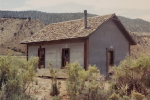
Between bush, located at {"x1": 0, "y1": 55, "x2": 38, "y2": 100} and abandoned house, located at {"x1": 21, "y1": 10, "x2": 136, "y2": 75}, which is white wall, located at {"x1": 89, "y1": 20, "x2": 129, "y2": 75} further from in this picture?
bush, located at {"x1": 0, "y1": 55, "x2": 38, "y2": 100}

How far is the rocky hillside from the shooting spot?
44.9m

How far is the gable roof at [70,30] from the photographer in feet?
45.2

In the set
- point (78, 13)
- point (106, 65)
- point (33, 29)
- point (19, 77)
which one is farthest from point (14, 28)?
point (19, 77)

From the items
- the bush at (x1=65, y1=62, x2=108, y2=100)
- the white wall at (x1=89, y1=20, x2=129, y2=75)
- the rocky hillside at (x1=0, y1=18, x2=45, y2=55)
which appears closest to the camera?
the bush at (x1=65, y1=62, x2=108, y2=100)

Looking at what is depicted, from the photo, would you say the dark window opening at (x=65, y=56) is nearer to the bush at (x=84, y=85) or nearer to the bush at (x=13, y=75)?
the bush at (x=84, y=85)

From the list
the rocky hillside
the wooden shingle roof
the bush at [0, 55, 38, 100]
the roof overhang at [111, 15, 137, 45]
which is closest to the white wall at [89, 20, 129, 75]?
the roof overhang at [111, 15, 137, 45]

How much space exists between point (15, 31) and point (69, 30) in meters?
40.3

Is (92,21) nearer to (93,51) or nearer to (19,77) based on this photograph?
(93,51)

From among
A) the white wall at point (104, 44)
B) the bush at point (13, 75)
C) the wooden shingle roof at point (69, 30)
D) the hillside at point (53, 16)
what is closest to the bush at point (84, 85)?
the bush at point (13, 75)

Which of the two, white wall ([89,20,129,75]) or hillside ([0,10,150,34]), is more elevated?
hillside ([0,10,150,34])

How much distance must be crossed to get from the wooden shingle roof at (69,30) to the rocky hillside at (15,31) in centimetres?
2594

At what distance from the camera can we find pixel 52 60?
608 inches

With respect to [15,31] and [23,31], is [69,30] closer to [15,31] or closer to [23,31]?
[23,31]

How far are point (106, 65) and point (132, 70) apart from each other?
6.41m
